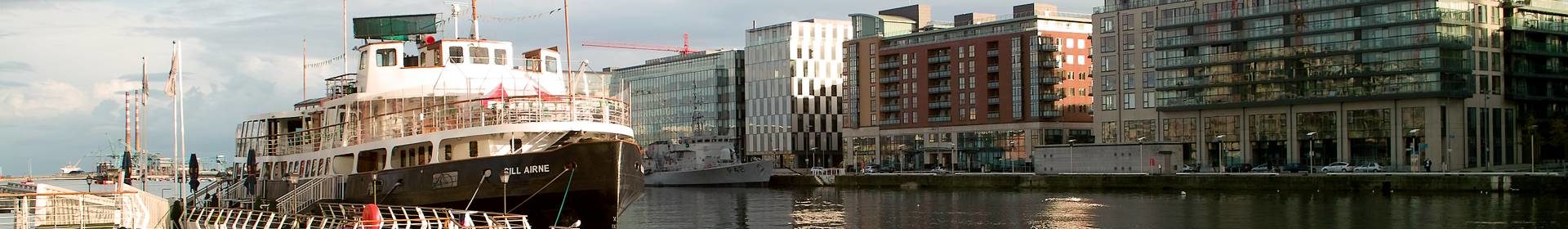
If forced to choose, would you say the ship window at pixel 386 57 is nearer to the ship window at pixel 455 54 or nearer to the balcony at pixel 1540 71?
the ship window at pixel 455 54

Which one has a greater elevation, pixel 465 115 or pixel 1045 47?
pixel 1045 47

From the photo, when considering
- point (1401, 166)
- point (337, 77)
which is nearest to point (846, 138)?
point (1401, 166)

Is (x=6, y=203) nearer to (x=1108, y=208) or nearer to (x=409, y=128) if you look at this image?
(x=409, y=128)

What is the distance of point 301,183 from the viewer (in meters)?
57.3

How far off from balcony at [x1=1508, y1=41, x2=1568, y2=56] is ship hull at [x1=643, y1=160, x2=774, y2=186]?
56.8 meters

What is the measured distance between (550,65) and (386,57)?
5417 millimetres

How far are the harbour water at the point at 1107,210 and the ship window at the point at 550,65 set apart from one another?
9340 mm

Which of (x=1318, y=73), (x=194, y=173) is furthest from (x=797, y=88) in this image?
(x=194, y=173)

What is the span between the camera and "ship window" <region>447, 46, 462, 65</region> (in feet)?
184

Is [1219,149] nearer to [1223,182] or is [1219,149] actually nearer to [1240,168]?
[1240,168]

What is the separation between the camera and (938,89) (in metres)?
169

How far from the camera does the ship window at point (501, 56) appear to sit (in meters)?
56.9

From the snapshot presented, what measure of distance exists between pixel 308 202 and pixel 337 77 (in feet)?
20.6

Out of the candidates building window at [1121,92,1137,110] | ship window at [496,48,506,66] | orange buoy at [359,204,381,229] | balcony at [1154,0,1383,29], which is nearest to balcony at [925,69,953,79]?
building window at [1121,92,1137,110]
